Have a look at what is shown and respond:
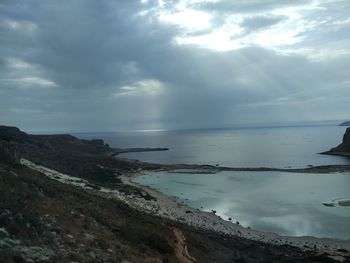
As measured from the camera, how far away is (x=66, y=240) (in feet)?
53.4

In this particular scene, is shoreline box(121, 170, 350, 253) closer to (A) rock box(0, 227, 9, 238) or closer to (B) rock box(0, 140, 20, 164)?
(B) rock box(0, 140, 20, 164)

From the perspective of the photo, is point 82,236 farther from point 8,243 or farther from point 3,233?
point 8,243

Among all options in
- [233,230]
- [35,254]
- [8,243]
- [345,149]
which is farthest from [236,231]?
[345,149]

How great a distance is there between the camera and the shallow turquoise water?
45875 millimetres

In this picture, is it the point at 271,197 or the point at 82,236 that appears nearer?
the point at 82,236

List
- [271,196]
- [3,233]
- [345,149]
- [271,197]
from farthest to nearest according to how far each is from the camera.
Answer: [345,149]
[271,196]
[271,197]
[3,233]

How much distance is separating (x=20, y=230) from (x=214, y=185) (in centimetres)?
6753

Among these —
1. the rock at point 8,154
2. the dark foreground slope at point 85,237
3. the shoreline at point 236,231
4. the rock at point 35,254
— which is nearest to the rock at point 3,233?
the dark foreground slope at point 85,237

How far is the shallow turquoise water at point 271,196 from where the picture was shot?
45875 millimetres

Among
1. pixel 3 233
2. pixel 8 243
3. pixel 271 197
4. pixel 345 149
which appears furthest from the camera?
pixel 345 149

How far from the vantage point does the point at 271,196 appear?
6562cm

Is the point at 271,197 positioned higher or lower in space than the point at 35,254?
lower

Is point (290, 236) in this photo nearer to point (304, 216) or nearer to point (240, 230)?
point (240, 230)

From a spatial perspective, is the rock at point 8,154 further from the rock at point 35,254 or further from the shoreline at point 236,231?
the rock at point 35,254
